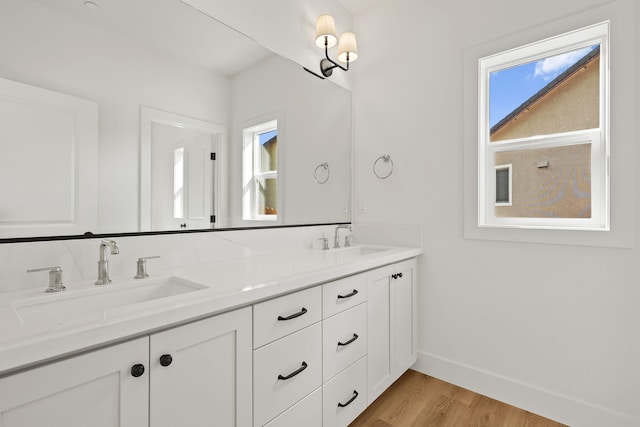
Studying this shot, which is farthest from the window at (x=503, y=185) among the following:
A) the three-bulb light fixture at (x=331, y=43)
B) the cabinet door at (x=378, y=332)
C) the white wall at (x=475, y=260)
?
the three-bulb light fixture at (x=331, y=43)

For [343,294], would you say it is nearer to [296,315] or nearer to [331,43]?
[296,315]

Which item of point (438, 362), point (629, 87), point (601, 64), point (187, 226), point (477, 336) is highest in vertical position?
point (601, 64)

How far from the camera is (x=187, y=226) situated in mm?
1458

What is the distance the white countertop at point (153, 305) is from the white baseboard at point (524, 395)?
105 centimetres

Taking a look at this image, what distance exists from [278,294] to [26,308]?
2.48ft

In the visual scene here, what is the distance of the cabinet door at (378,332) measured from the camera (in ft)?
5.42

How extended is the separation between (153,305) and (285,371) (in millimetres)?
587

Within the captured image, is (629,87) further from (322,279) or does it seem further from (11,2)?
(11,2)

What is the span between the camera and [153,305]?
2.78 feet

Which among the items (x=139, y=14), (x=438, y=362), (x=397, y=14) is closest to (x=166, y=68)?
(x=139, y=14)

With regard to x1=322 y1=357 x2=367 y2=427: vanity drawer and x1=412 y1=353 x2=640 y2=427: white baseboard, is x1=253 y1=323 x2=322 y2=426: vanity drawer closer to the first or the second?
x1=322 y1=357 x2=367 y2=427: vanity drawer

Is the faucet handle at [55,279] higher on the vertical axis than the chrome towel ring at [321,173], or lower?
lower

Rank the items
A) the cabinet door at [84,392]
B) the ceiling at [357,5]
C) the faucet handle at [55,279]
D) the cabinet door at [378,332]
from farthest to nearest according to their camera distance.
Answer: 1. the ceiling at [357,5]
2. the cabinet door at [378,332]
3. the faucet handle at [55,279]
4. the cabinet door at [84,392]

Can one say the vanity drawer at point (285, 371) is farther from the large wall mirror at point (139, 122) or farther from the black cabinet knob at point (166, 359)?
the large wall mirror at point (139, 122)
